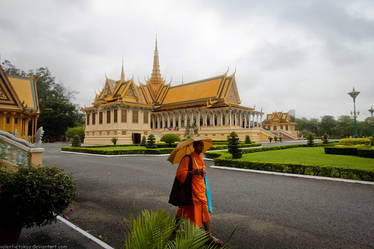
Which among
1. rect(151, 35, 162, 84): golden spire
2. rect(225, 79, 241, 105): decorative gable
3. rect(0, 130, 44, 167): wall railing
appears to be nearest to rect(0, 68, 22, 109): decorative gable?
rect(0, 130, 44, 167): wall railing

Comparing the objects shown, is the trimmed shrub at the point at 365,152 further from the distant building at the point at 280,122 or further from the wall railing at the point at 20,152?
the distant building at the point at 280,122

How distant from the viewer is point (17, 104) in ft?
51.8

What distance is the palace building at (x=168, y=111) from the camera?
33.3m

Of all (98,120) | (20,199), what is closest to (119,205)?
(20,199)

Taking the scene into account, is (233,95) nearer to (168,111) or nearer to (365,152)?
(168,111)

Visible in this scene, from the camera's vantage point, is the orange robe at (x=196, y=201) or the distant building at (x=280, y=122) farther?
the distant building at (x=280, y=122)

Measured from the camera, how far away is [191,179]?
140 inches

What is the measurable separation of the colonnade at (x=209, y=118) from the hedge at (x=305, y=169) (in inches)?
1032

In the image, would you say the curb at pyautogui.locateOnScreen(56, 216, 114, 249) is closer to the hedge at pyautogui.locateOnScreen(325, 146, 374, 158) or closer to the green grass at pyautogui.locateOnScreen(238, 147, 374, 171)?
the green grass at pyautogui.locateOnScreen(238, 147, 374, 171)

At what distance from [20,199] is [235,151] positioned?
10203 mm

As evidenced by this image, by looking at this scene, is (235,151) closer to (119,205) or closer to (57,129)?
(119,205)

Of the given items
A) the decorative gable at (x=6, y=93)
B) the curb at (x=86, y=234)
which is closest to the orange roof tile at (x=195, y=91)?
the decorative gable at (x=6, y=93)

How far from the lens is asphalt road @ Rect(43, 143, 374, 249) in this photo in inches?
145

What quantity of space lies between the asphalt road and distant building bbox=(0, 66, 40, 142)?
1153 cm
